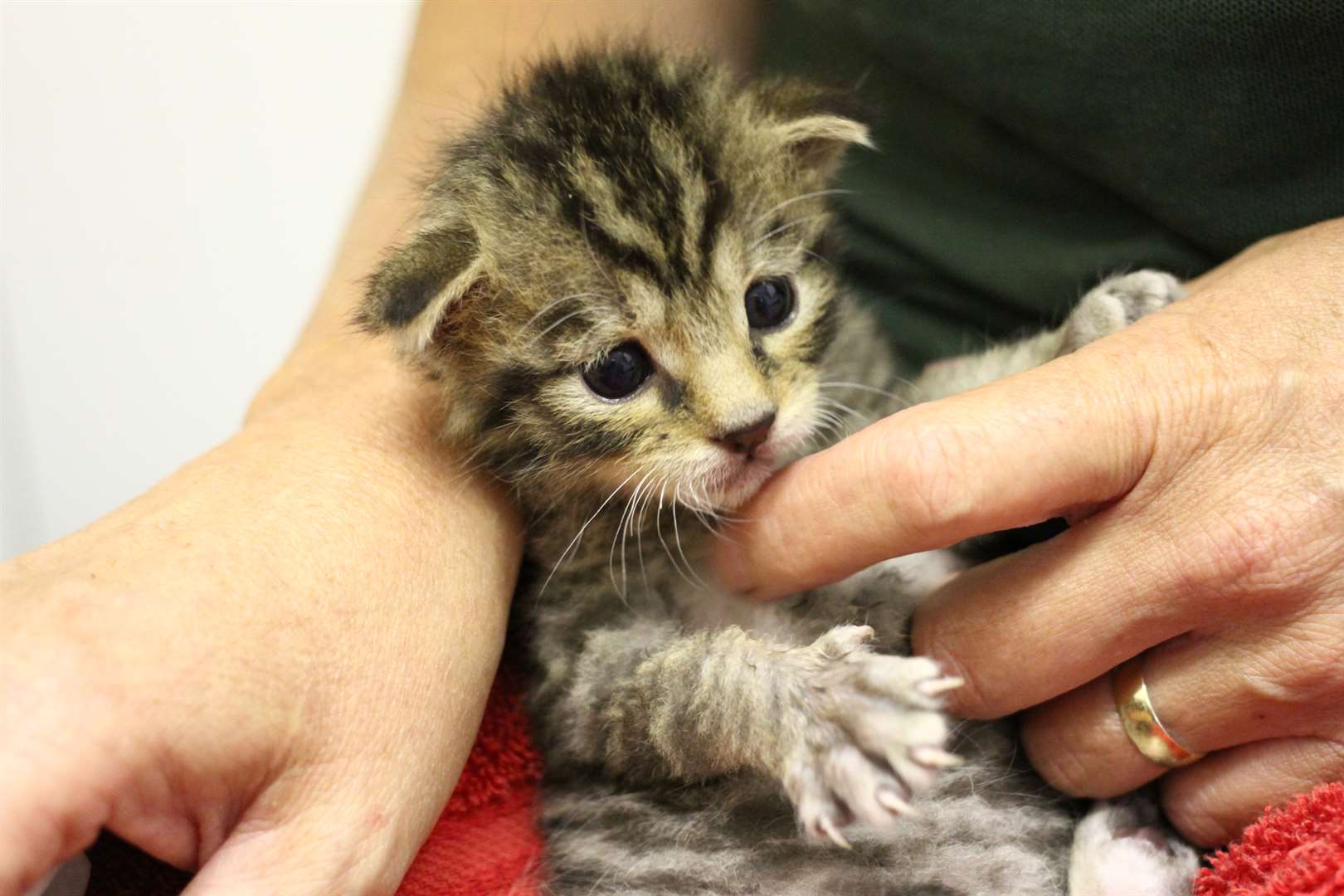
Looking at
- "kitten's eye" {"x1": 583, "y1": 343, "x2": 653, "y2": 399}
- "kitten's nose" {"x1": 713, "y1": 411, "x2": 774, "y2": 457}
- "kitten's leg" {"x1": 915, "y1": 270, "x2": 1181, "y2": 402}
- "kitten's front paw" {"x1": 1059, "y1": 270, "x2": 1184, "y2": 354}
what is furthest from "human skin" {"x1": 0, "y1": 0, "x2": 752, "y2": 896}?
"kitten's front paw" {"x1": 1059, "y1": 270, "x2": 1184, "y2": 354}

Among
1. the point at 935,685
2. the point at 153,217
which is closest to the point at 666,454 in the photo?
the point at 935,685

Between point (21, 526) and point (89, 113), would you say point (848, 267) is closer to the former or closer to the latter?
point (89, 113)

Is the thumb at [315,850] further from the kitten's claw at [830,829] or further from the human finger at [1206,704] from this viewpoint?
the human finger at [1206,704]

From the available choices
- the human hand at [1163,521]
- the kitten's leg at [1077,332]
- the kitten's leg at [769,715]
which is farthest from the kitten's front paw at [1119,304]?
the kitten's leg at [769,715]

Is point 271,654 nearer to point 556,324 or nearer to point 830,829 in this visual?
point 556,324

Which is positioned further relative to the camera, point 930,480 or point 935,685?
point 930,480
